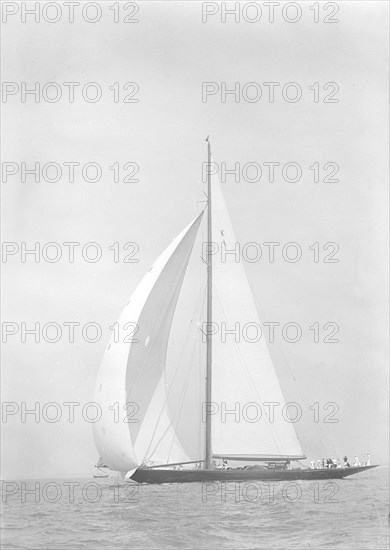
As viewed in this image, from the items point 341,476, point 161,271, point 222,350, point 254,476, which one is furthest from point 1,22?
point 341,476

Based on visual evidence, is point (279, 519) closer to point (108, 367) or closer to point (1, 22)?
point (108, 367)

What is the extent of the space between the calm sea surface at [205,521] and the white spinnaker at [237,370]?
2318mm

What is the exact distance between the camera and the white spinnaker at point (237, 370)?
3772 cm

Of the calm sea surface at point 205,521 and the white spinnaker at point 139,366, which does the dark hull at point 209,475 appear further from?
the white spinnaker at point 139,366

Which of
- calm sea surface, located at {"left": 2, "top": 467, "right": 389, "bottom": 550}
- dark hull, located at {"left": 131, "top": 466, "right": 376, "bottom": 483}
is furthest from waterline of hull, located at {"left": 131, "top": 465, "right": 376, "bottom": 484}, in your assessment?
calm sea surface, located at {"left": 2, "top": 467, "right": 389, "bottom": 550}

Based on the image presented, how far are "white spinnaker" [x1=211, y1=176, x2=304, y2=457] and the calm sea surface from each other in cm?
232

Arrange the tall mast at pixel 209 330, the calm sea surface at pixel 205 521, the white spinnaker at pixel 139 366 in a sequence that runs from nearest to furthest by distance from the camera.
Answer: the calm sea surface at pixel 205 521 < the white spinnaker at pixel 139 366 < the tall mast at pixel 209 330

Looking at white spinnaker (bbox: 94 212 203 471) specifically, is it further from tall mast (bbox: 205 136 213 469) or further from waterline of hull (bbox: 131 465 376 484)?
tall mast (bbox: 205 136 213 469)

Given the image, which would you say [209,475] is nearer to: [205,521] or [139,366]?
[139,366]

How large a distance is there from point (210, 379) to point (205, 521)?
1177 cm

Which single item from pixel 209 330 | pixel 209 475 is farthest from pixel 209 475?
pixel 209 330

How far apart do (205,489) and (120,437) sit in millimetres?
4374

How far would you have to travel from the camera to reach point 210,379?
3859 centimetres

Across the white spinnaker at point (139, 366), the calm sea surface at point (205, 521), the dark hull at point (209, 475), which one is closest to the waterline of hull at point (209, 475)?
the dark hull at point (209, 475)
